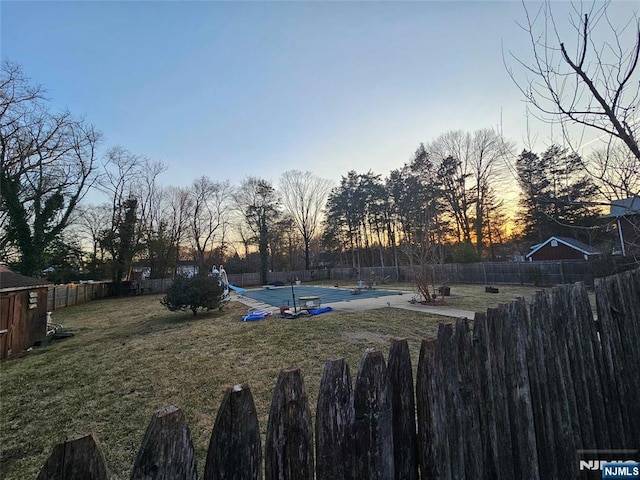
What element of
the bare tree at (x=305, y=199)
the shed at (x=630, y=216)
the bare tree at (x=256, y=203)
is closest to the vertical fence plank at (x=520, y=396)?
the shed at (x=630, y=216)

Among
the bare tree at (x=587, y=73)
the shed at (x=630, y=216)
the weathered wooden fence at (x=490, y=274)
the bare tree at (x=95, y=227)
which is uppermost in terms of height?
the bare tree at (x=95, y=227)

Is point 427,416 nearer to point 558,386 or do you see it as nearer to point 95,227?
point 558,386

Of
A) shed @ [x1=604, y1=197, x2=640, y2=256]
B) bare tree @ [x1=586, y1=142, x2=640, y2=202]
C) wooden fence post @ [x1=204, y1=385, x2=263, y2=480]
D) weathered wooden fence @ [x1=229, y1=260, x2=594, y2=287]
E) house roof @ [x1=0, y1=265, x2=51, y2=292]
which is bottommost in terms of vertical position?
weathered wooden fence @ [x1=229, y1=260, x2=594, y2=287]

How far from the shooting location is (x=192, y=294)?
32.3ft

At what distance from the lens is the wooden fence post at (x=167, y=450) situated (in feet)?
2.17

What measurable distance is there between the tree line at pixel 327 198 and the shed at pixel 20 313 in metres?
8.72

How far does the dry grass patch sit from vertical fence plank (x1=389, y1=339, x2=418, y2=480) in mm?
2280

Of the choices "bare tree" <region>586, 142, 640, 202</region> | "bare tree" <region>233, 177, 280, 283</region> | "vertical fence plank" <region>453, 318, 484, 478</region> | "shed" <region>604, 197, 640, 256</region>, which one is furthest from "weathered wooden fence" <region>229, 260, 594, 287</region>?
"vertical fence plank" <region>453, 318, 484, 478</region>

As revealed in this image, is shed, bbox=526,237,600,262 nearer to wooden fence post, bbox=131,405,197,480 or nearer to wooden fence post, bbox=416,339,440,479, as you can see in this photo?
wooden fence post, bbox=416,339,440,479

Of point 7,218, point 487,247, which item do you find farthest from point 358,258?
point 7,218

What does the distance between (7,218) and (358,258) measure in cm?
2852

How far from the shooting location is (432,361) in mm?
1144

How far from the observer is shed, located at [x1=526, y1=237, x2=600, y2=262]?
60.9 feet

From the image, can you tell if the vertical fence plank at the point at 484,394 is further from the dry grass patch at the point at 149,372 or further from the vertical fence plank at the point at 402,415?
the dry grass patch at the point at 149,372
